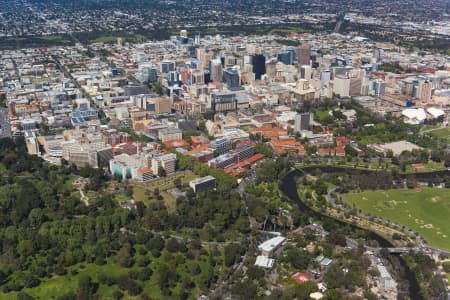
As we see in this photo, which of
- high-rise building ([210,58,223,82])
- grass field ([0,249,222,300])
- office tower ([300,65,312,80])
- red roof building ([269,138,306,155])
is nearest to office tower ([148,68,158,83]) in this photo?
high-rise building ([210,58,223,82])

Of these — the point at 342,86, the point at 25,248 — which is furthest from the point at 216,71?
the point at 25,248

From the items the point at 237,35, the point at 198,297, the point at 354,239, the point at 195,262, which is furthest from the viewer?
the point at 237,35

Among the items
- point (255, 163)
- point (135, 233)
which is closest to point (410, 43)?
point (255, 163)

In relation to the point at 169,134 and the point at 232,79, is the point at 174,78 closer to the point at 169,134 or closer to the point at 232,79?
the point at 232,79

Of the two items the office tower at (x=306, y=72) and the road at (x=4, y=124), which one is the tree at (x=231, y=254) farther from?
the office tower at (x=306, y=72)

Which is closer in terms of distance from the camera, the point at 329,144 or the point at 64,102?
the point at 329,144

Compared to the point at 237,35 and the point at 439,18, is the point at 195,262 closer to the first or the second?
the point at 237,35
